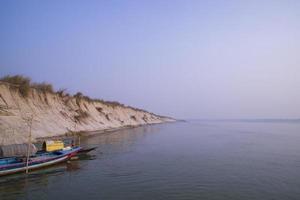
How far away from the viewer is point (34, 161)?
20.1 m

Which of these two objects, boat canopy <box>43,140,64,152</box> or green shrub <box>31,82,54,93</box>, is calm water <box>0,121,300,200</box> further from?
green shrub <box>31,82,54,93</box>

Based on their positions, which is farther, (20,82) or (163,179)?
(20,82)

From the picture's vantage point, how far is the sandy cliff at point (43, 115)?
28453 millimetres

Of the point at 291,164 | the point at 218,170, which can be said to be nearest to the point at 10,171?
the point at 218,170

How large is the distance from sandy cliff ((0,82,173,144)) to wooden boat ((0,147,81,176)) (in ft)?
11.8

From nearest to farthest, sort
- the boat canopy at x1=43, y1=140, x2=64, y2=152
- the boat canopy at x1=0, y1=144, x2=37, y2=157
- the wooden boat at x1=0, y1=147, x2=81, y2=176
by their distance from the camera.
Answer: the wooden boat at x1=0, y1=147, x2=81, y2=176
the boat canopy at x1=0, y1=144, x2=37, y2=157
the boat canopy at x1=43, y1=140, x2=64, y2=152

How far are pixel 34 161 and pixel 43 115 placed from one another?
19.3 metres

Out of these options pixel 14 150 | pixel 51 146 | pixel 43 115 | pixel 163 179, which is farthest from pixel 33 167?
pixel 43 115

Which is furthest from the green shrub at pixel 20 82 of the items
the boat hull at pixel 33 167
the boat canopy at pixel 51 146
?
the boat hull at pixel 33 167

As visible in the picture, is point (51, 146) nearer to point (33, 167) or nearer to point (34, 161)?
point (34, 161)

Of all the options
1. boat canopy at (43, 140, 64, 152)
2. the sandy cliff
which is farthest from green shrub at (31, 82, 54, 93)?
boat canopy at (43, 140, 64, 152)

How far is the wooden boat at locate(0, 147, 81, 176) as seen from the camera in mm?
18348

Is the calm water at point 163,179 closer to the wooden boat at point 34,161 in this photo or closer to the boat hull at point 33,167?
the boat hull at point 33,167

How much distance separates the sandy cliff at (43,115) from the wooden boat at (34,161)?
361cm
